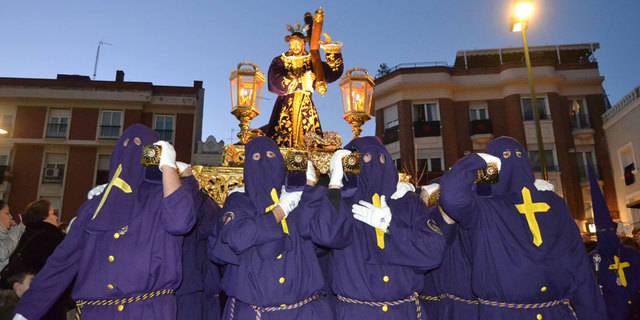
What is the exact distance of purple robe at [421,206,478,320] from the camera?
13.4 ft

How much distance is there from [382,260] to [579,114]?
24.9 meters

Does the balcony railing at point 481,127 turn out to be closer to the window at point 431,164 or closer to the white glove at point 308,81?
the window at point 431,164

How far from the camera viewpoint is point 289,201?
3389 millimetres

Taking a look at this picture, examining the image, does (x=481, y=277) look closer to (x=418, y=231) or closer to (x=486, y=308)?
(x=486, y=308)

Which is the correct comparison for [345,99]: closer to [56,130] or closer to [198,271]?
[198,271]

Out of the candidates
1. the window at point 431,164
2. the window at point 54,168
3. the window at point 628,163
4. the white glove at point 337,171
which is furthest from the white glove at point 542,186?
the window at point 54,168

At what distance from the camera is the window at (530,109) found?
2347 cm

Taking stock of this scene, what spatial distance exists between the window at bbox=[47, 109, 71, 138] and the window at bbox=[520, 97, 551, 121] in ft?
84.0

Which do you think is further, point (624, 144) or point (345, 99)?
point (624, 144)

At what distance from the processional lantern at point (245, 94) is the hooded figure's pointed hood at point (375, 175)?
2.57 metres

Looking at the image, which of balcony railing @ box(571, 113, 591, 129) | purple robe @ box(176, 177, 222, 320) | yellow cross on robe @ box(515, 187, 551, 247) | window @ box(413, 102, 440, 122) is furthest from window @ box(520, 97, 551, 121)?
purple robe @ box(176, 177, 222, 320)

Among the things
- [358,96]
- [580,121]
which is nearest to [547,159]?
[580,121]

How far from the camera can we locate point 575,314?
3.43 metres

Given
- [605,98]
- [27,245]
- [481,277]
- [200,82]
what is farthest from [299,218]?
[605,98]
